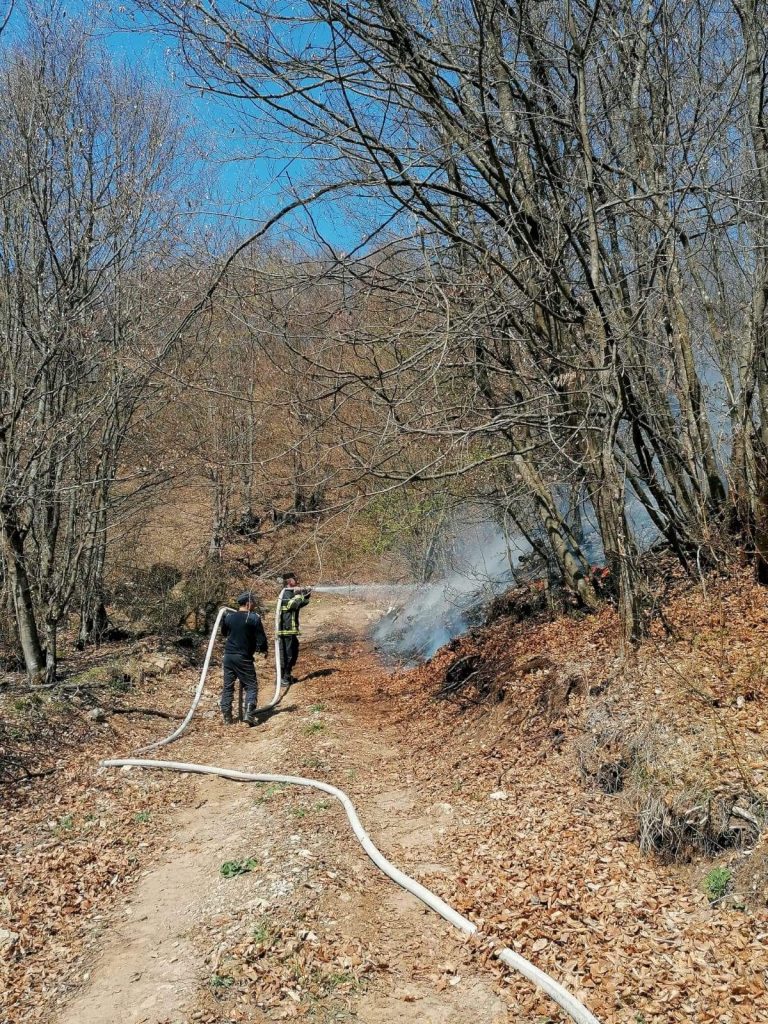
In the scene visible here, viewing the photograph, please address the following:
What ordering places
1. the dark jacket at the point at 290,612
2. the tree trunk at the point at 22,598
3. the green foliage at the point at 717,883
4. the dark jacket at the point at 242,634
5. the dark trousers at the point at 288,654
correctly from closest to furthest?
1. the green foliage at the point at 717,883
2. the tree trunk at the point at 22,598
3. the dark jacket at the point at 242,634
4. the dark jacket at the point at 290,612
5. the dark trousers at the point at 288,654

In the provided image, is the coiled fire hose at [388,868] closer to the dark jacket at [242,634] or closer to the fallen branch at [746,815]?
the dark jacket at [242,634]

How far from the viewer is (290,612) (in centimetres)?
1239

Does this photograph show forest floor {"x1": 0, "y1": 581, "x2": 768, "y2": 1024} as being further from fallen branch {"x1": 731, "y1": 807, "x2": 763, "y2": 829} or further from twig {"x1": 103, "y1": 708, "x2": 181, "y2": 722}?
twig {"x1": 103, "y1": 708, "x2": 181, "y2": 722}

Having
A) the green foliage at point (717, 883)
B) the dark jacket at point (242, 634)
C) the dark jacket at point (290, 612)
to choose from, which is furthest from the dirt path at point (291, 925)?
the dark jacket at point (290, 612)

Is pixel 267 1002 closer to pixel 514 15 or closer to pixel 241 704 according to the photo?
pixel 241 704

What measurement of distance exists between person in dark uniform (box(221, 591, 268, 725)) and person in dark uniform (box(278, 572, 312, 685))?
1.42 meters

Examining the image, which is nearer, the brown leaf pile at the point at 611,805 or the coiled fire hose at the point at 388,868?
the coiled fire hose at the point at 388,868

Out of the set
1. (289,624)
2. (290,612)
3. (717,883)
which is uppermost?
(290,612)

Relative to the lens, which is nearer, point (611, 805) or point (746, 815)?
point (746, 815)

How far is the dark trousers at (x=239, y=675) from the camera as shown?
10.5 meters

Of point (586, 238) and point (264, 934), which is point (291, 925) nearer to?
point (264, 934)

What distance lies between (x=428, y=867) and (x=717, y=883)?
2.09 metres

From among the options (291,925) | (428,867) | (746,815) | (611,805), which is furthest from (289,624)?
(746,815)

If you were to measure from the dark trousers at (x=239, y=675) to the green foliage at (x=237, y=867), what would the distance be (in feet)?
14.6
